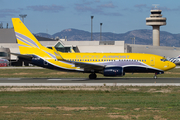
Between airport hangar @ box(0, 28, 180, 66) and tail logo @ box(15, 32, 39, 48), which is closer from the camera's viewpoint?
tail logo @ box(15, 32, 39, 48)

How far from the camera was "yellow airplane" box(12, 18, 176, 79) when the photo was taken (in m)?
35.8

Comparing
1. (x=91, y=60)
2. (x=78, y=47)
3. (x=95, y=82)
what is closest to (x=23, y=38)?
(x=91, y=60)

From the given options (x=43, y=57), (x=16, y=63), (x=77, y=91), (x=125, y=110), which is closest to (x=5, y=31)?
(x=16, y=63)

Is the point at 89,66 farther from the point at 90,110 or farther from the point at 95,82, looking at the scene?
the point at 90,110

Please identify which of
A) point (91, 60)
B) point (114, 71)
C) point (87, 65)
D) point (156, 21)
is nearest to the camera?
point (114, 71)

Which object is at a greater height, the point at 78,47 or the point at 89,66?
the point at 78,47

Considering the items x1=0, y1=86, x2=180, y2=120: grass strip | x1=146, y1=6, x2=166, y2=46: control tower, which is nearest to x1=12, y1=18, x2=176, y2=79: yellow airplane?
x1=0, y1=86, x2=180, y2=120: grass strip

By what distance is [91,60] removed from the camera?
37.0m

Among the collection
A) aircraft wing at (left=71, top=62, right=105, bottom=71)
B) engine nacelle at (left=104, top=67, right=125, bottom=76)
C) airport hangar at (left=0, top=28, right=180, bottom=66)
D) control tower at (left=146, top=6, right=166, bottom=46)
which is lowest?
engine nacelle at (left=104, top=67, right=125, bottom=76)

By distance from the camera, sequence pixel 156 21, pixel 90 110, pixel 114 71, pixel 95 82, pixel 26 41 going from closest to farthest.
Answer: pixel 90 110, pixel 95 82, pixel 114 71, pixel 26 41, pixel 156 21

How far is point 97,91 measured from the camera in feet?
80.4

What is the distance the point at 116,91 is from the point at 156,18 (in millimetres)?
149323

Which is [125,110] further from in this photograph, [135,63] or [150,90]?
[135,63]

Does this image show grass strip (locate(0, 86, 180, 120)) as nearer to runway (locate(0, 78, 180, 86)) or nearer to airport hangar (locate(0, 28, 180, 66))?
runway (locate(0, 78, 180, 86))
